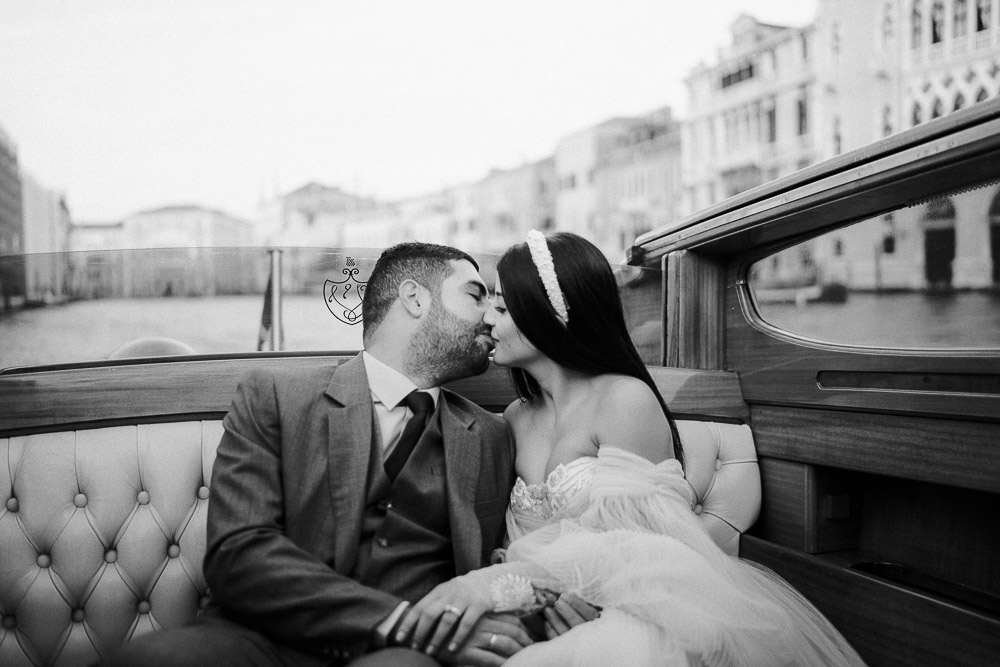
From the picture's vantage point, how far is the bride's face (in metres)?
1.80

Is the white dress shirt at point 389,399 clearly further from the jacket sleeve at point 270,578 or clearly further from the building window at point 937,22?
the building window at point 937,22

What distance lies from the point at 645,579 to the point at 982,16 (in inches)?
1038

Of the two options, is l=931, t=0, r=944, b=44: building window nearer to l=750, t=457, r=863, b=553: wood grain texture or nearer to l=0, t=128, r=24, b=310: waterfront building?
l=0, t=128, r=24, b=310: waterfront building

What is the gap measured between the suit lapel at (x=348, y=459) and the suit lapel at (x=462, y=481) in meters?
0.19

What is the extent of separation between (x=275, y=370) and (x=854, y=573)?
1.47 meters

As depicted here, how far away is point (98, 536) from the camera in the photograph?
1.68 meters

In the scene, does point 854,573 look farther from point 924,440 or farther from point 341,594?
point 341,594

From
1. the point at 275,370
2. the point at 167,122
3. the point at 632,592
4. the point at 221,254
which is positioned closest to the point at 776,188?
the point at 632,592

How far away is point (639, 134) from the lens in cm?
2983

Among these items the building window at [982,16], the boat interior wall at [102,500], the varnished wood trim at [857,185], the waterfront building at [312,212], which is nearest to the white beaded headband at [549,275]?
the varnished wood trim at [857,185]

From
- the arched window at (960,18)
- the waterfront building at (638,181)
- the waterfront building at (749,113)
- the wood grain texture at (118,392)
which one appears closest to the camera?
the wood grain texture at (118,392)

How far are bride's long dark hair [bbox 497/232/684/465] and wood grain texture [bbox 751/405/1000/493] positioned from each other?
1.32 ft

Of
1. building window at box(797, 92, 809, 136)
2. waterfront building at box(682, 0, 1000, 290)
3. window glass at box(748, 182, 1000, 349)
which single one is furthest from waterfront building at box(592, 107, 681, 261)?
window glass at box(748, 182, 1000, 349)

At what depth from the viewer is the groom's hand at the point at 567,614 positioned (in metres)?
1.46
